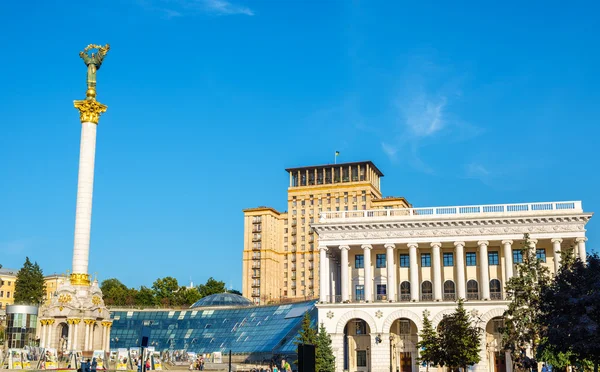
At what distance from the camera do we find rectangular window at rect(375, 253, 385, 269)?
80.9 metres

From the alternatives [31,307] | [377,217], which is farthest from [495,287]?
[31,307]

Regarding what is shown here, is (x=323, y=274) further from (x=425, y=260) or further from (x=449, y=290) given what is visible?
(x=449, y=290)

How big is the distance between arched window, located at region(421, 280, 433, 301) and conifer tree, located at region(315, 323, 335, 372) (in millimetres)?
13741

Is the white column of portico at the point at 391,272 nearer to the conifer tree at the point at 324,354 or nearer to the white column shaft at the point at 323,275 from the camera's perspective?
the white column shaft at the point at 323,275

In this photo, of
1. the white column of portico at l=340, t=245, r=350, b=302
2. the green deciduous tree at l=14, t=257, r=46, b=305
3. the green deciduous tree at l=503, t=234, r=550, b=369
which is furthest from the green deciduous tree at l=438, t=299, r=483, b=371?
the green deciduous tree at l=14, t=257, r=46, b=305

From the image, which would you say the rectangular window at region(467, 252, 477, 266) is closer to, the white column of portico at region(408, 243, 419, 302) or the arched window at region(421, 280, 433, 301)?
the arched window at region(421, 280, 433, 301)

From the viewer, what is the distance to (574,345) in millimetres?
33188

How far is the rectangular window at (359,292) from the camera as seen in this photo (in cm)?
7969

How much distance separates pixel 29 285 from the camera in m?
124

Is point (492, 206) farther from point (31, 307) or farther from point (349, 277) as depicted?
point (31, 307)

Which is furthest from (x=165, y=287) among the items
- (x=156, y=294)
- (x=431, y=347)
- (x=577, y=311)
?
(x=577, y=311)

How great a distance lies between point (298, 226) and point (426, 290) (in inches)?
3628

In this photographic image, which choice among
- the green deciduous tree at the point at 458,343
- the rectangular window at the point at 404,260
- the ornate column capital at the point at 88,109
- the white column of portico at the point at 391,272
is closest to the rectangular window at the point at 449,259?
the rectangular window at the point at 404,260

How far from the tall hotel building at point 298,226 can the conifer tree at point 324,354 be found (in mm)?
94199
